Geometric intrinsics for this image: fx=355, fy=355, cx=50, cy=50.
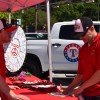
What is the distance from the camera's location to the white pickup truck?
10.6m

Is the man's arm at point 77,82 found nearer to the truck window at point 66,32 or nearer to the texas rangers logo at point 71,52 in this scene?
the texas rangers logo at point 71,52

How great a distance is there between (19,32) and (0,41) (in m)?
4.17

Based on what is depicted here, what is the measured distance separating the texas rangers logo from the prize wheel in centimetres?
278

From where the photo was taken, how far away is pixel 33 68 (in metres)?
11.0

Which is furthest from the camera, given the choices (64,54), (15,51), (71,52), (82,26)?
(64,54)

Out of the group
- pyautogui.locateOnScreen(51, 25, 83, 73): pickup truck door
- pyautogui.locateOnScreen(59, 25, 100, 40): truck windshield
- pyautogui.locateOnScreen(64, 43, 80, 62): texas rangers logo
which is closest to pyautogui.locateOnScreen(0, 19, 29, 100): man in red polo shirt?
pyautogui.locateOnScreen(64, 43, 80, 62): texas rangers logo

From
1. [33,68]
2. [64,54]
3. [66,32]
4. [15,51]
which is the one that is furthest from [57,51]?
[15,51]

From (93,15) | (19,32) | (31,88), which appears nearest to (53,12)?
(93,15)

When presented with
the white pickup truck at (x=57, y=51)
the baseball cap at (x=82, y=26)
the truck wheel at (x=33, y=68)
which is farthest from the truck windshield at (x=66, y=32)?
the baseball cap at (x=82, y=26)

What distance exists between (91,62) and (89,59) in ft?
0.12

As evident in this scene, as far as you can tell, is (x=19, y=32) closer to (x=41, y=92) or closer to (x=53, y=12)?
(x=41, y=92)

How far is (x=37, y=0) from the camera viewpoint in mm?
6824

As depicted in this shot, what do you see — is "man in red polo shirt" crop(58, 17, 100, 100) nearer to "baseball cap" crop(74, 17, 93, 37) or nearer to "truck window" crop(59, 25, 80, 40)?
"baseball cap" crop(74, 17, 93, 37)

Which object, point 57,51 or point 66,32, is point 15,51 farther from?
point 66,32
